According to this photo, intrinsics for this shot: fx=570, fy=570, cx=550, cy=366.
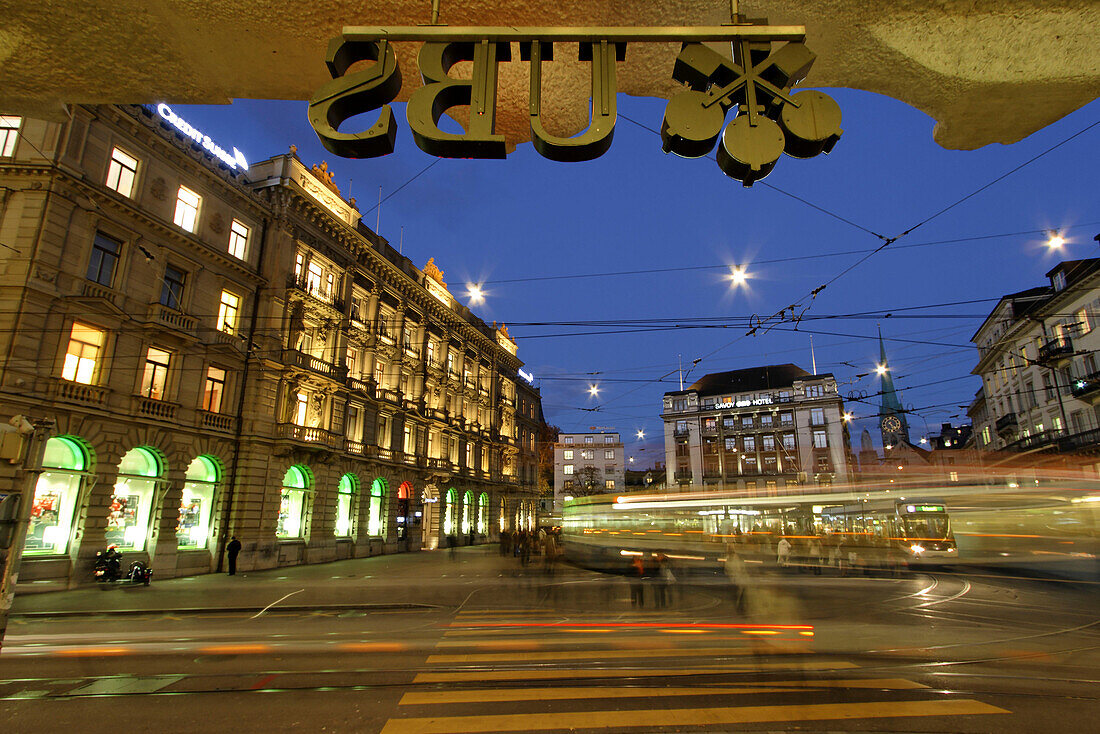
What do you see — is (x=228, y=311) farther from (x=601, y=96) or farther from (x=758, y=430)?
(x=758, y=430)

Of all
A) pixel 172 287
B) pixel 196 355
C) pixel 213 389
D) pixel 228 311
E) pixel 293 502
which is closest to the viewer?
pixel 172 287

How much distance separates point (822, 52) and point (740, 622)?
1253 cm

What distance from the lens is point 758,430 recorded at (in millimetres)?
76375

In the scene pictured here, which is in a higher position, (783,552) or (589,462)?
(589,462)

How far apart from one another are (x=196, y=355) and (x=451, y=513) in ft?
84.2

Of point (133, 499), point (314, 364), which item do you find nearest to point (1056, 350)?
point (314, 364)

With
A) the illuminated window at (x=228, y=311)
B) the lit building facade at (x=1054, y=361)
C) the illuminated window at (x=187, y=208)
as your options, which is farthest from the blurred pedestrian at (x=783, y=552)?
the illuminated window at (x=187, y=208)

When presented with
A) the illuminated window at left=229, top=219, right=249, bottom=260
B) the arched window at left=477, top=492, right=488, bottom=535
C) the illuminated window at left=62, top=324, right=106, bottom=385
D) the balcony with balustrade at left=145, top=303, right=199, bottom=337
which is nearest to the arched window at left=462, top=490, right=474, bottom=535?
the arched window at left=477, top=492, right=488, bottom=535

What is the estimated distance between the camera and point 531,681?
786cm

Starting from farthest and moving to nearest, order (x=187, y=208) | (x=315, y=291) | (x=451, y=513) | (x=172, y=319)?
(x=451, y=513) → (x=315, y=291) → (x=187, y=208) → (x=172, y=319)

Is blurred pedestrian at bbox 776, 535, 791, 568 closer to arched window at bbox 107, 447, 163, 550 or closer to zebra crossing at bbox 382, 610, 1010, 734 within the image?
zebra crossing at bbox 382, 610, 1010, 734

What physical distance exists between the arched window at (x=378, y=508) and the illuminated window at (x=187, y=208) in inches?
695

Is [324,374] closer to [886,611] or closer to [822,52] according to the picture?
[886,611]

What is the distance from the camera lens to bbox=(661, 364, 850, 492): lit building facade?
72188 millimetres
